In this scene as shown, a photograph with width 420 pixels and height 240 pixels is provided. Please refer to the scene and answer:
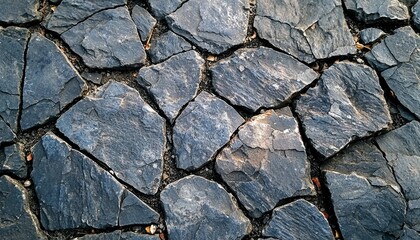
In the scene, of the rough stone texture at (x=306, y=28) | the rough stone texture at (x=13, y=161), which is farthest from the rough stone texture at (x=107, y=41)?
the rough stone texture at (x=306, y=28)

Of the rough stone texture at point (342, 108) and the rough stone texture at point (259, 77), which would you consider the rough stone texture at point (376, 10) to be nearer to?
the rough stone texture at point (342, 108)

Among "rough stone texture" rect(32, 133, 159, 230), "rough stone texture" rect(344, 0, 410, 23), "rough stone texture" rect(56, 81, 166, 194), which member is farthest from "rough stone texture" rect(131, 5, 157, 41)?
"rough stone texture" rect(344, 0, 410, 23)

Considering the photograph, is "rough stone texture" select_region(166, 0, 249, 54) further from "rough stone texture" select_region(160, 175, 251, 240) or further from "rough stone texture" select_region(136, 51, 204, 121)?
"rough stone texture" select_region(160, 175, 251, 240)

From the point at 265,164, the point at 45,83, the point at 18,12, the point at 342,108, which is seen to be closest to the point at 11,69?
the point at 45,83

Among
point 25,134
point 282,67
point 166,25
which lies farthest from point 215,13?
point 25,134

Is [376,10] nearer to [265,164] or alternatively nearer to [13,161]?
[265,164]
